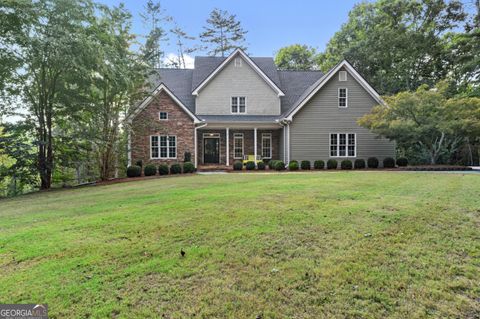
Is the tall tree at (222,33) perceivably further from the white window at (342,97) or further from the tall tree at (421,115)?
the tall tree at (421,115)

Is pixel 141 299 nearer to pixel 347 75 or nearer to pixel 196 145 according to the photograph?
pixel 196 145

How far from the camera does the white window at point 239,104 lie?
752 inches

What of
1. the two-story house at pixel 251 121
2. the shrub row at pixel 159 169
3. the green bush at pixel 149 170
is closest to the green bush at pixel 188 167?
the shrub row at pixel 159 169

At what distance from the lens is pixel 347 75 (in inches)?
659

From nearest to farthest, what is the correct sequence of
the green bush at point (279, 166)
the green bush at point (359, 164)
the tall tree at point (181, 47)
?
the green bush at point (279, 166) < the green bush at point (359, 164) < the tall tree at point (181, 47)

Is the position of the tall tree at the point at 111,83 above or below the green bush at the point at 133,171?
above

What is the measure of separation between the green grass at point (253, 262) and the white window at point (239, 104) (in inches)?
563

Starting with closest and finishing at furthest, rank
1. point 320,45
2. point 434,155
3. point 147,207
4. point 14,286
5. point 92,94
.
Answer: point 14,286 < point 147,207 < point 92,94 < point 434,155 < point 320,45

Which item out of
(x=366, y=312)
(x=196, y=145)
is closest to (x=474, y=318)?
(x=366, y=312)

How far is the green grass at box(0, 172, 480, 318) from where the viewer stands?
2.45 meters

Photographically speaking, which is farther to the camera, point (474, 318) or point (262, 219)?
point (262, 219)

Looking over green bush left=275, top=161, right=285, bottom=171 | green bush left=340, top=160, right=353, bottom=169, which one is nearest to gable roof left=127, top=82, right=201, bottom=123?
green bush left=275, top=161, right=285, bottom=171

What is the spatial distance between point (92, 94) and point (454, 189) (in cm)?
1483

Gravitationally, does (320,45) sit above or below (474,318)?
above
